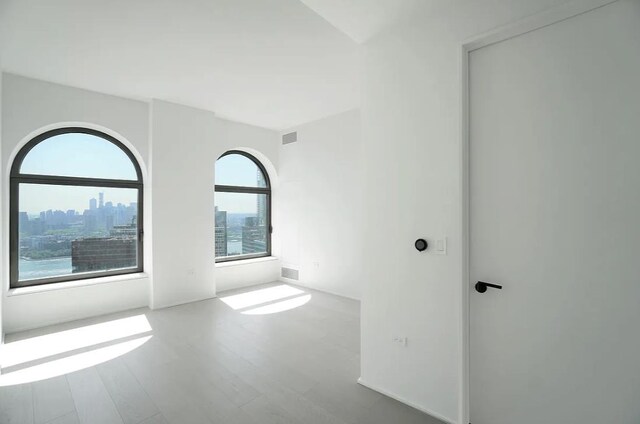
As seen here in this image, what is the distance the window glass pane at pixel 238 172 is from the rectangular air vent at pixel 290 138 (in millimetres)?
815

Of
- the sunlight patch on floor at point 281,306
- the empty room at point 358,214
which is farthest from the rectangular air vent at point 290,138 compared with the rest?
the sunlight patch on floor at point 281,306

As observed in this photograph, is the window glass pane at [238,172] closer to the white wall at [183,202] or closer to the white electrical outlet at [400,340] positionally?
the white wall at [183,202]

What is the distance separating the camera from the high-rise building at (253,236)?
5855 millimetres

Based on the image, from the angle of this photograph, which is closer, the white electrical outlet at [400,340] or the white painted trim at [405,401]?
the white painted trim at [405,401]

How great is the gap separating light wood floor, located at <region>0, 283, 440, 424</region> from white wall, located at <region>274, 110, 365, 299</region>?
4.96 ft

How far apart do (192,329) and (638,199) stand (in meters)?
4.01

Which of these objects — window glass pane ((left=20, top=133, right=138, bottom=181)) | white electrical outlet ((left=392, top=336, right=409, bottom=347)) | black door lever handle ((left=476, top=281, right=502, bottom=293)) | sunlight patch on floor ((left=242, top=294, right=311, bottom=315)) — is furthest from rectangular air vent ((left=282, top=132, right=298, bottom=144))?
black door lever handle ((left=476, top=281, right=502, bottom=293))

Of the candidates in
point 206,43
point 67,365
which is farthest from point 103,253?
point 206,43

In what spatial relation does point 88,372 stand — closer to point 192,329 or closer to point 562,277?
point 192,329

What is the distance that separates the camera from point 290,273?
5742 millimetres

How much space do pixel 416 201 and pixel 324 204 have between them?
315 cm

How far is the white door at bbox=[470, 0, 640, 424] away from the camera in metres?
1.40

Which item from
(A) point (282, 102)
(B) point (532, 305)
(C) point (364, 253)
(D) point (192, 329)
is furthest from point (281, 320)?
(A) point (282, 102)

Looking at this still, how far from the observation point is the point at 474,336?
6.05 feet
